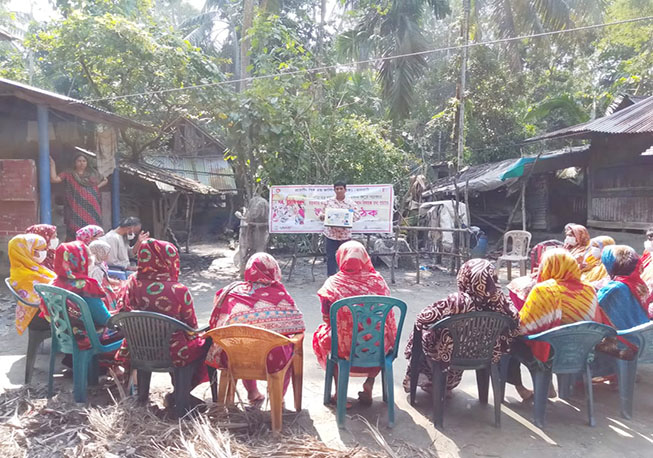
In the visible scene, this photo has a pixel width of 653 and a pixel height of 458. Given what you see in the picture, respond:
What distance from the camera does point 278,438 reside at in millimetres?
2832

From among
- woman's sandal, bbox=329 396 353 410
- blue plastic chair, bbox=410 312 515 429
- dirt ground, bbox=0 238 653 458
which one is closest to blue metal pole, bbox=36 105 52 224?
dirt ground, bbox=0 238 653 458

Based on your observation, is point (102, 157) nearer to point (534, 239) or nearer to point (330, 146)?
point (330, 146)

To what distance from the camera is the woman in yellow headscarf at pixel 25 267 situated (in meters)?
4.07

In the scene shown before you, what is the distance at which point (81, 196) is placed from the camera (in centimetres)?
863

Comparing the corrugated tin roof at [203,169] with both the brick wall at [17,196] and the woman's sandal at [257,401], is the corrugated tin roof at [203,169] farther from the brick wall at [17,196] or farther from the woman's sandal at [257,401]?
the woman's sandal at [257,401]

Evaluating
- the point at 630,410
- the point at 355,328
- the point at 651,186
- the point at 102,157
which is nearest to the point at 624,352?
the point at 630,410

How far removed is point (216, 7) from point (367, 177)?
2181cm

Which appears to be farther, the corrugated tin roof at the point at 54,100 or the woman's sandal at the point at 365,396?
the corrugated tin roof at the point at 54,100

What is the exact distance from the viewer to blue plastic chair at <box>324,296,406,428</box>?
3098mm

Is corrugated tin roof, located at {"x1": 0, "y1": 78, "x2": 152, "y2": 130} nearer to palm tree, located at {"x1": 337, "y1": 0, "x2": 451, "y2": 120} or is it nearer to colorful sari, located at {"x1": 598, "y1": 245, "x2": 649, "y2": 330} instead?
colorful sari, located at {"x1": 598, "y1": 245, "x2": 649, "y2": 330}

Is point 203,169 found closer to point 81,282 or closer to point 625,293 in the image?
point 81,282

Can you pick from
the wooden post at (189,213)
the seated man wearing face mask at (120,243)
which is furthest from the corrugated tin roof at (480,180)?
the seated man wearing face mask at (120,243)

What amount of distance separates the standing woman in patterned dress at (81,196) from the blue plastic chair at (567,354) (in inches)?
318

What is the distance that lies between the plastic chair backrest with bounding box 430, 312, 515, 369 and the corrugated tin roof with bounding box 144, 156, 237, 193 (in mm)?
14300
